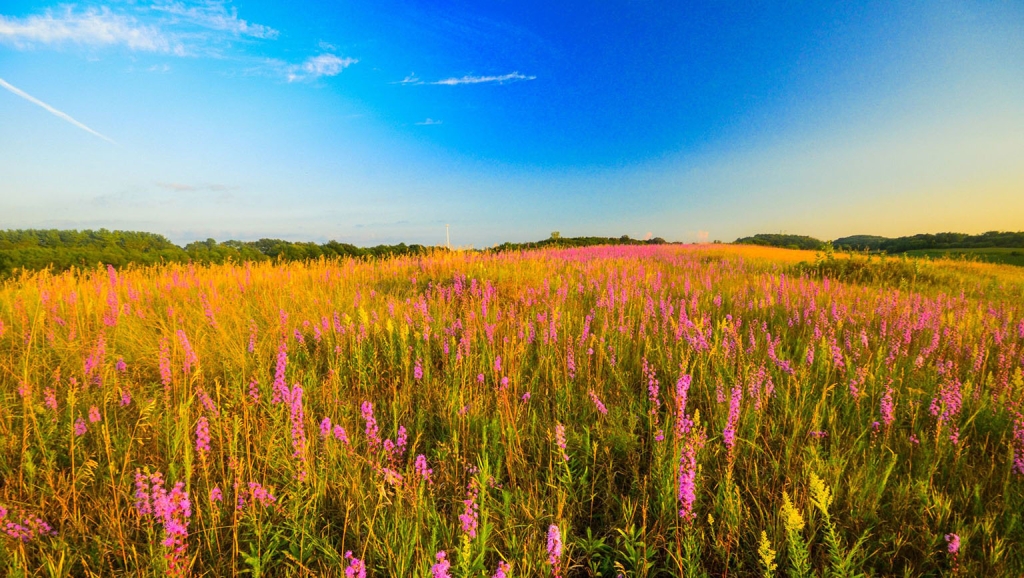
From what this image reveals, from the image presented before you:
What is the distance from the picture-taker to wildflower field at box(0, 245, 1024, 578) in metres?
1.58

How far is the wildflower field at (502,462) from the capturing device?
1581 mm

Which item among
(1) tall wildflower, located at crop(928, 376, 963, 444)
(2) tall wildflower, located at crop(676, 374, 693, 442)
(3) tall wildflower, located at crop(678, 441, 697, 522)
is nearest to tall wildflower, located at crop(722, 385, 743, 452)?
(2) tall wildflower, located at crop(676, 374, 693, 442)

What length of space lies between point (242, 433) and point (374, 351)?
1.26 metres

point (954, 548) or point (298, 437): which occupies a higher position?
point (298, 437)

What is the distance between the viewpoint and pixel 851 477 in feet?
6.25

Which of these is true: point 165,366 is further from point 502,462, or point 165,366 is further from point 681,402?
point 681,402

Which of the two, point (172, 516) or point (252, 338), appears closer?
point (172, 516)

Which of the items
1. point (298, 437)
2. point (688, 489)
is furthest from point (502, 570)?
point (298, 437)

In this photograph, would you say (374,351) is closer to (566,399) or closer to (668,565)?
(566,399)

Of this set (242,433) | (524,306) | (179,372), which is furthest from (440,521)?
(524,306)

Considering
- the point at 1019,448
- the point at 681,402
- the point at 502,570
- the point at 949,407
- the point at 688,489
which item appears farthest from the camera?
the point at 949,407

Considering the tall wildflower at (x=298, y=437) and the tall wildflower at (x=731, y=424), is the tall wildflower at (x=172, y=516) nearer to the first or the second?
the tall wildflower at (x=298, y=437)

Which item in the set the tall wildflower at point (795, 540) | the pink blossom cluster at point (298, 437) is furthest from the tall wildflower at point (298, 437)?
the tall wildflower at point (795, 540)

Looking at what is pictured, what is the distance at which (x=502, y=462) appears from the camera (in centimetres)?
221
